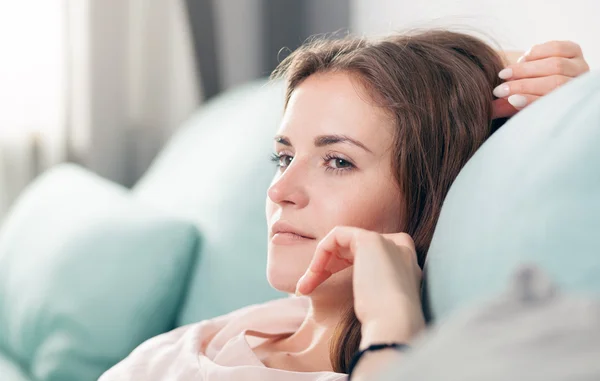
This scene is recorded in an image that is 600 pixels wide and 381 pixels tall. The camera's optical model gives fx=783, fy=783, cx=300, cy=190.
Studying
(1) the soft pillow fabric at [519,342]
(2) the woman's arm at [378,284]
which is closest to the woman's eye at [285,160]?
(2) the woman's arm at [378,284]

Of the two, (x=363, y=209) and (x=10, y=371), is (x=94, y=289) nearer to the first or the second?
(x=10, y=371)

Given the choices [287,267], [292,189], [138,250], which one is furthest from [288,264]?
[138,250]

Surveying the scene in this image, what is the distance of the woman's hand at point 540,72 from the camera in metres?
1.09

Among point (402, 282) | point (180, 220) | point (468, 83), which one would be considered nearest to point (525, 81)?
point (468, 83)

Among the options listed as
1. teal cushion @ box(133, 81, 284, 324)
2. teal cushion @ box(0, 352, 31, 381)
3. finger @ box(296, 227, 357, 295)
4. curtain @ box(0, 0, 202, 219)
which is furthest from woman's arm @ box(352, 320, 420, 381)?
curtain @ box(0, 0, 202, 219)

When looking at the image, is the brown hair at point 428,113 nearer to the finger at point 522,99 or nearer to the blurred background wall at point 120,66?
the finger at point 522,99

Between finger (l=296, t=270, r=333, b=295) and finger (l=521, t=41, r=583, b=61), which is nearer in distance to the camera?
finger (l=296, t=270, r=333, b=295)

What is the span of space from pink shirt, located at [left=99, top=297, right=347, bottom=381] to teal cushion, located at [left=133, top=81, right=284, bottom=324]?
0.26 m

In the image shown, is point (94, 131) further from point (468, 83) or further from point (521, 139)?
point (521, 139)

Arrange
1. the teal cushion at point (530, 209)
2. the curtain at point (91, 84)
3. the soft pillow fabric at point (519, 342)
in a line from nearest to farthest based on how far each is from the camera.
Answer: the soft pillow fabric at point (519, 342) < the teal cushion at point (530, 209) < the curtain at point (91, 84)

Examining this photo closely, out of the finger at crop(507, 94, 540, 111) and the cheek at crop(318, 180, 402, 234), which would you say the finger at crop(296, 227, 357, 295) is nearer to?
the cheek at crop(318, 180, 402, 234)

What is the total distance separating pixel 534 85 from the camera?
3.59ft

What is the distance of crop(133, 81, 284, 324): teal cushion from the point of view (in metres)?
1.63

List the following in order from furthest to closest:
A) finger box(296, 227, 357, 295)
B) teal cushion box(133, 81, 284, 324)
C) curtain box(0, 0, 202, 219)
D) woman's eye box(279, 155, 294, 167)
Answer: curtain box(0, 0, 202, 219) < teal cushion box(133, 81, 284, 324) < woman's eye box(279, 155, 294, 167) < finger box(296, 227, 357, 295)
